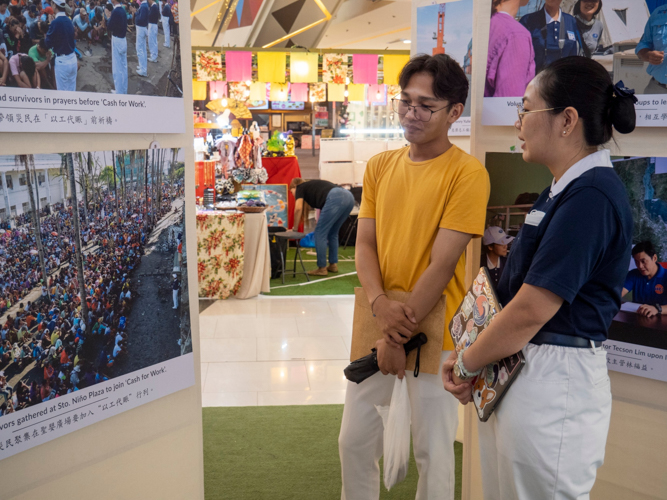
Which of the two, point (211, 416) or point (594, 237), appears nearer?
point (594, 237)

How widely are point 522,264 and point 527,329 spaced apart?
15 cm

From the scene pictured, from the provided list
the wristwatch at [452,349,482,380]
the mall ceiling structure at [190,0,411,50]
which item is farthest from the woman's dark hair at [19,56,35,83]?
the mall ceiling structure at [190,0,411,50]

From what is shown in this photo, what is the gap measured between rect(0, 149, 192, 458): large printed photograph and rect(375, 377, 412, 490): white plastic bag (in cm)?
66

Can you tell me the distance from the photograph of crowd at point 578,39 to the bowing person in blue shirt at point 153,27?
3.59 ft

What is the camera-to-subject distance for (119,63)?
130 cm

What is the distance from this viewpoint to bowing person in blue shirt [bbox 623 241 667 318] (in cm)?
170

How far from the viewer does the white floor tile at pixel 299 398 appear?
3434mm

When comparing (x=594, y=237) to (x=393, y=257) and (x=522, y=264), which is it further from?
(x=393, y=257)

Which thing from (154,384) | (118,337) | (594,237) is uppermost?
(594,237)

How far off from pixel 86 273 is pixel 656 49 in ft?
5.32

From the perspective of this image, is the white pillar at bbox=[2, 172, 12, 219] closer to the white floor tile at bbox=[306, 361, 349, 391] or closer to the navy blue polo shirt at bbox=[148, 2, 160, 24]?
the navy blue polo shirt at bbox=[148, 2, 160, 24]

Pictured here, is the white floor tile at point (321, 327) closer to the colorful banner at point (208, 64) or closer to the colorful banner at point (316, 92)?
the colorful banner at point (208, 64)

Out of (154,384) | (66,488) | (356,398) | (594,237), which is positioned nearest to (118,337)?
→ (154,384)

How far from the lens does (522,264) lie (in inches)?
51.9
